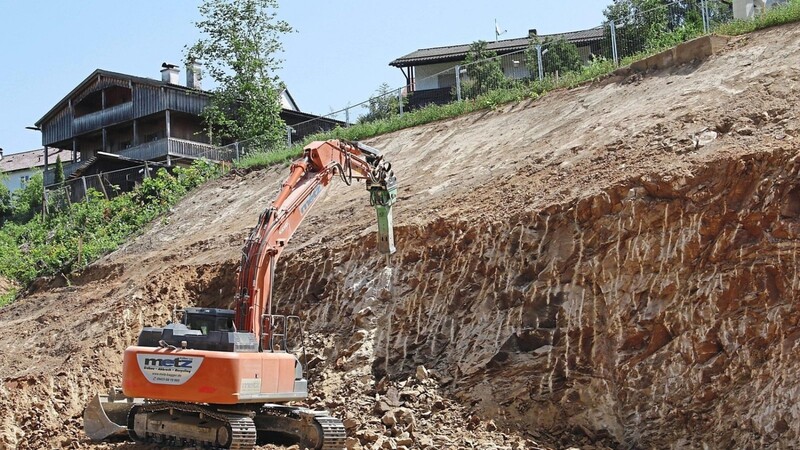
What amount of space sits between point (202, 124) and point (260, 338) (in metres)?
30.4

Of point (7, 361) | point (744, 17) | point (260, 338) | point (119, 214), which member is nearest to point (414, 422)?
point (260, 338)

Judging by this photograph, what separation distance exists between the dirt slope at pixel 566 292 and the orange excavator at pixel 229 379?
3.67ft

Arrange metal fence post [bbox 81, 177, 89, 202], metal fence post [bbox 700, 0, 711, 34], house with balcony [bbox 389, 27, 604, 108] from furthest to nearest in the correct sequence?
house with balcony [bbox 389, 27, 604, 108]
metal fence post [bbox 81, 177, 89, 202]
metal fence post [bbox 700, 0, 711, 34]

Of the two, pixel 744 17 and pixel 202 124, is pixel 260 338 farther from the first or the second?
pixel 202 124

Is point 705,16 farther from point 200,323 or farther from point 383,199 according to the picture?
point 200,323

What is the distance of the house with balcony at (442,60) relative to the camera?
118 ft

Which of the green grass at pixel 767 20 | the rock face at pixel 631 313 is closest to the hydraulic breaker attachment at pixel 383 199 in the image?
the rock face at pixel 631 313

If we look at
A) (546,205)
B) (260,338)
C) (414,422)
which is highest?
(546,205)

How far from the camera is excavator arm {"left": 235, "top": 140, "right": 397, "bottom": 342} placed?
13.5 meters

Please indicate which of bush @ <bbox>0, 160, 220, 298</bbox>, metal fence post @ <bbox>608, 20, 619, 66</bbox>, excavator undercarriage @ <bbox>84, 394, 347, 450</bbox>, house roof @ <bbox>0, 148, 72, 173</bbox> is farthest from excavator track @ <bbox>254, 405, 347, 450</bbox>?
house roof @ <bbox>0, 148, 72, 173</bbox>

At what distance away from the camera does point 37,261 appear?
28.5 meters

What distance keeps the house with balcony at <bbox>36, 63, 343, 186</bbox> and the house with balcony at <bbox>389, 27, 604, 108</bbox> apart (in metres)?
5.18

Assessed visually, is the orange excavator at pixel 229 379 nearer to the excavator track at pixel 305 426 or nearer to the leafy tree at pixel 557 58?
the excavator track at pixel 305 426

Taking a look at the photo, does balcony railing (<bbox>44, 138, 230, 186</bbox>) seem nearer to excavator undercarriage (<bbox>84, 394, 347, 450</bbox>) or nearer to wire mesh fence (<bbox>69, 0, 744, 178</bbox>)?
wire mesh fence (<bbox>69, 0, 744, 178</bbox>)
